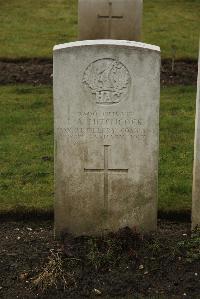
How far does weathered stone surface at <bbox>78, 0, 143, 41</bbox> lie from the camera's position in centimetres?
1068

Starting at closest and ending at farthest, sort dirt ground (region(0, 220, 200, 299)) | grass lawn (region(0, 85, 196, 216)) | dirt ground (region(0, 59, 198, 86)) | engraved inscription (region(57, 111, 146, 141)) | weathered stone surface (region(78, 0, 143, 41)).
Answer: dirt ground (region(0, 220, 200, 299)) → engraved inscription (region(57, 111, 146, 141)) → grass lawn (region(0, 85, 196, 216)) → weathered stone surface (region(78, 0, 143, 41)) → dirt ground (region(0, 59, 198, 86))

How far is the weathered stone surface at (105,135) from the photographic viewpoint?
562 cm

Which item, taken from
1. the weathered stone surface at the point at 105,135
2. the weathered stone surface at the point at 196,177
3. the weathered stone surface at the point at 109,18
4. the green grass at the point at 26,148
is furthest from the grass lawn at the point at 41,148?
the weathered stone surface at the point at 109,18

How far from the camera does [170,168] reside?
7.80 meters

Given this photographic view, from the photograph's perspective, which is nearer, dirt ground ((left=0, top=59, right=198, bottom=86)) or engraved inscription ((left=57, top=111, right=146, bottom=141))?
engraved inscription ((left=57, top=111, right=146, bottom=141))

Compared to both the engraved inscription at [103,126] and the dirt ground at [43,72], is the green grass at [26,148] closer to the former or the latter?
the dirt ground at [43,72]

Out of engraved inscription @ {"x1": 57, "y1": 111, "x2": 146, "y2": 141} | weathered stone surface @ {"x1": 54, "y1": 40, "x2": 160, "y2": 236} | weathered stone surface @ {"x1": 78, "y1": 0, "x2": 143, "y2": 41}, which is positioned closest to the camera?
weathered stone surface @ {"x1": 54, "y1": 40, "x2": 160, "y2": 236}

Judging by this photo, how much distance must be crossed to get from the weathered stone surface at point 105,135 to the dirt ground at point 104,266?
0.76ft

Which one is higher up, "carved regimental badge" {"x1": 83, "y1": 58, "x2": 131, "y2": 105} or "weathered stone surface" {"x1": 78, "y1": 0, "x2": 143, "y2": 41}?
"weathered stone surface" {"x1": 78, "y1": 0, "x2": 143, "y2": 41}

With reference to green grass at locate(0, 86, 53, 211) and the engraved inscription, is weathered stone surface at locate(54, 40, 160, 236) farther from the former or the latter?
green grass at locate(0, 86, 53, 211)

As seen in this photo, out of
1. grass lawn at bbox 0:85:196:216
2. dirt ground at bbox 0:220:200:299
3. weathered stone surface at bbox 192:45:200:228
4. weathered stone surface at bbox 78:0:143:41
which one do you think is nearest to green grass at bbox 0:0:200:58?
grass lawn at bbox 0:85:196:216

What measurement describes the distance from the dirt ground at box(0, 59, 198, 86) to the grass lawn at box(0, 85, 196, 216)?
1.30ft

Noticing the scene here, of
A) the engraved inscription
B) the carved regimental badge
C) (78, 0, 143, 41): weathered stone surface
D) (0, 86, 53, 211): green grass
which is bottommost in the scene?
(0, 86, 53, 211): green grass

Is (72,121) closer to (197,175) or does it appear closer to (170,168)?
(197,175)
